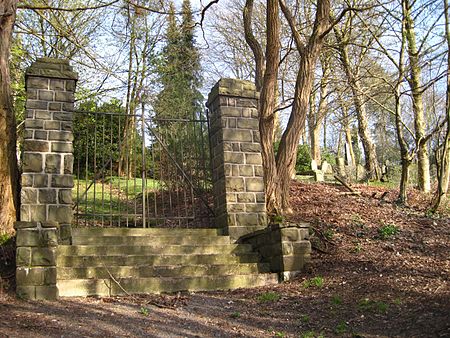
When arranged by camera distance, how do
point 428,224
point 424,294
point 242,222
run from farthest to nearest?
point 428,224 < point 242,222 < point 424,294

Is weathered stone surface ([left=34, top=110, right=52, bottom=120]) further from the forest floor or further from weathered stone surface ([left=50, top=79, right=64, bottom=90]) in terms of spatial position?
the forest floor

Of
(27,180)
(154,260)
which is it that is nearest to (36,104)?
(27,180)

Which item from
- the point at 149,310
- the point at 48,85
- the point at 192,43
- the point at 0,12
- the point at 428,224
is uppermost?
the point at 192,43

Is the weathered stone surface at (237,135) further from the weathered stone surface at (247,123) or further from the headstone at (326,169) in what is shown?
the headstone at (326,169)

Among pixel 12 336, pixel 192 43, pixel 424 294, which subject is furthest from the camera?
pixel 192 43

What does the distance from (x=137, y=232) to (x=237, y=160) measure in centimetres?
193

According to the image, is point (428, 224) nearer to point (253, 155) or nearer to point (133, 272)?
point (253, 155)

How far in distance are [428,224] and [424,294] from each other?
144 inches

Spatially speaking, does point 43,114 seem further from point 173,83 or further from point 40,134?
point 173,83

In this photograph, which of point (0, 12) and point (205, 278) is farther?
point (0, 12)

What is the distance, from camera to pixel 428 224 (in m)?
8.23

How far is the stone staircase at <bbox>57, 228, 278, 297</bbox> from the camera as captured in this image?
5719mm

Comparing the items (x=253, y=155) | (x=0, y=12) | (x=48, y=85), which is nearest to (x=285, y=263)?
(x=253, y=155)

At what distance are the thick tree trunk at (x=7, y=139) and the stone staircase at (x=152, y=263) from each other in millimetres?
874
